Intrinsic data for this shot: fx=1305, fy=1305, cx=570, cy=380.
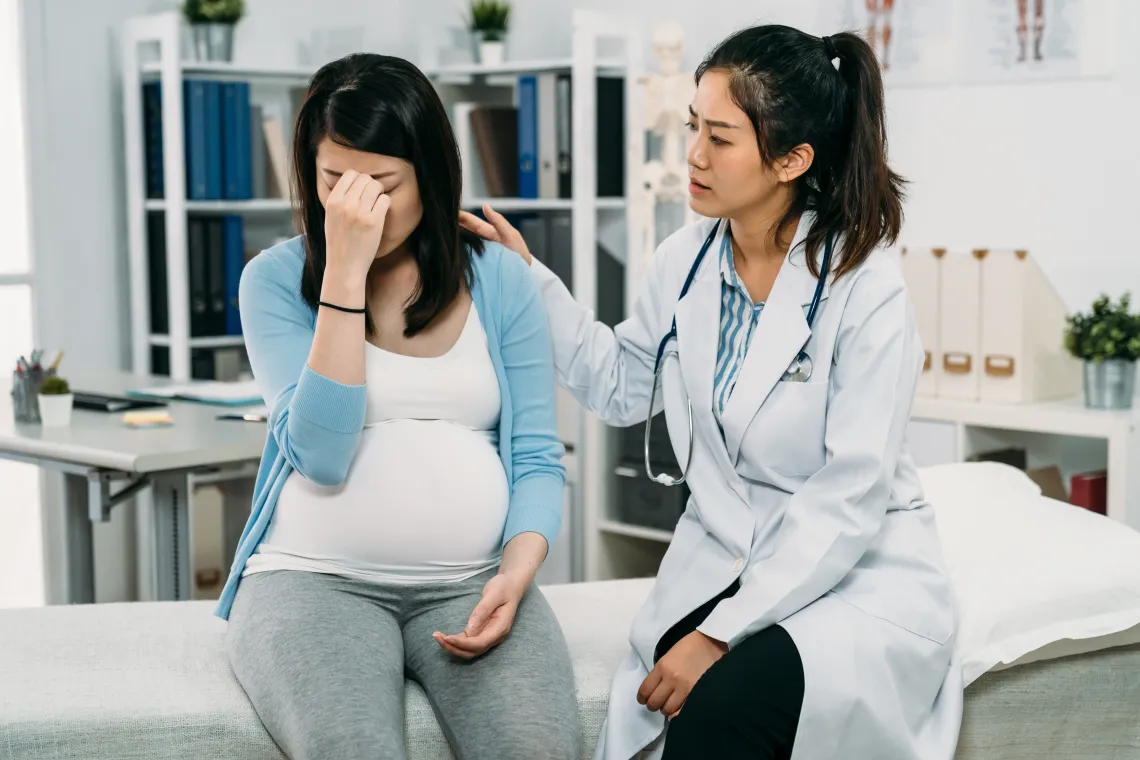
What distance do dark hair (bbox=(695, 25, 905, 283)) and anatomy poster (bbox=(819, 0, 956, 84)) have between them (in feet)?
5.45

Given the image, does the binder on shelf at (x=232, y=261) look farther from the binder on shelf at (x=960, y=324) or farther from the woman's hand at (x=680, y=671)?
the woman's hand at (x=680, y=671)

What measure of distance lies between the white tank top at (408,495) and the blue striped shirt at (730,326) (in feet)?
0.98

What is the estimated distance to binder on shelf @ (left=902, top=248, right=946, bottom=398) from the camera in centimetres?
284

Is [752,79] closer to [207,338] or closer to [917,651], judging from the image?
[917,651]

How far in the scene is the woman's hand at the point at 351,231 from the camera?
4.96 feet

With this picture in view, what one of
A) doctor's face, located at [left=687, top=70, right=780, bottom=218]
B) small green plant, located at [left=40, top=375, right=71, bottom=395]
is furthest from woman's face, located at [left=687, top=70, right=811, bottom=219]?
small green plant, located at [left=40, top=375, right=71, bottom=395]

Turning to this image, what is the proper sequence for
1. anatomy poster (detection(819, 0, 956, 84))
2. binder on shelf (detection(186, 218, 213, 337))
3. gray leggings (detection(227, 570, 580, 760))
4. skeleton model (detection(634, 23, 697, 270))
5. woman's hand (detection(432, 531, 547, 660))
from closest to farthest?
gray leggings (detection(227, 570, 580, 760)) < woman's hand (detection(432, 531, 547, 660)) < anatomy poster (detection(819, 0, 956, 84)) < skeleton model (detection(634, 23, 697, 270)) < binder on shelf (detection(186, 218, 213, 337))

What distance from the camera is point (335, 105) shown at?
157cm

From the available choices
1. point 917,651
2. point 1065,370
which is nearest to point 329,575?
point 917,651

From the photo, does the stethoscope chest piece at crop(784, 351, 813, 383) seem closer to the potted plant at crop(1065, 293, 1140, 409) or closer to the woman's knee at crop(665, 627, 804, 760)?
the woman's knee at crop(665, 627, 804, 760)

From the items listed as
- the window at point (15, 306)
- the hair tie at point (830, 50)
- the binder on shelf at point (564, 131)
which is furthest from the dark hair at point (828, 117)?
the window at point (15, 306)

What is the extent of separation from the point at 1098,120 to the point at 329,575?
6.96ft

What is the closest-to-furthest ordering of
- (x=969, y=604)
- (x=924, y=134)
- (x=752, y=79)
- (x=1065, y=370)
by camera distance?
(x=752, y=79) → (x=969, y=604) → (x=1065, y=370) → (x=924, y=134)

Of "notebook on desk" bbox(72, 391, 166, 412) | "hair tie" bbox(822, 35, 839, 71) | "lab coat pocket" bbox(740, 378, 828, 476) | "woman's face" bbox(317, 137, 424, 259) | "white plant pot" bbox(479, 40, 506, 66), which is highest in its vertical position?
"white plant pot" bbox(479, 40, 506, 66)
